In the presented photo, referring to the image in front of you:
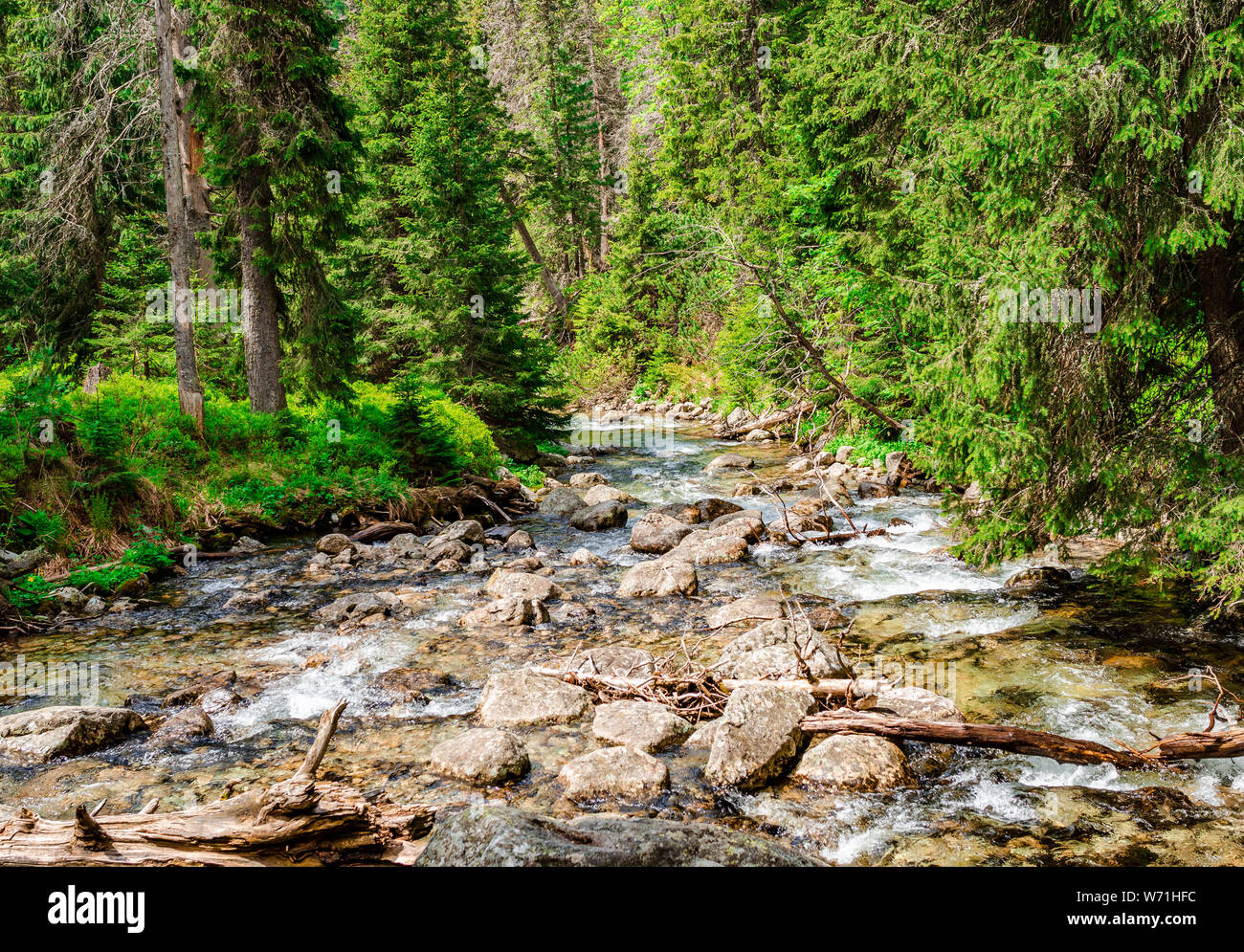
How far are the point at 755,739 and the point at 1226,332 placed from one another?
17.9 ft

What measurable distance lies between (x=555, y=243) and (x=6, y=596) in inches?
1247

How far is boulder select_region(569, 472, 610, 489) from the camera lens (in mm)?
17058

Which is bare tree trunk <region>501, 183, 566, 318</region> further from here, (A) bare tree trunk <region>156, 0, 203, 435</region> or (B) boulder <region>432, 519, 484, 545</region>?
(B) boulder <region>432, 519, 484, 545</region>

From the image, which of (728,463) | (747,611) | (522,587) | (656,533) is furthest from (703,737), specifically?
(728,463)

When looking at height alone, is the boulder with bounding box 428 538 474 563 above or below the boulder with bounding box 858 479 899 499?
below

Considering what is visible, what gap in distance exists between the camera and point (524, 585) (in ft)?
31.0

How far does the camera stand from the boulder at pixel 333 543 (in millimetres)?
11617

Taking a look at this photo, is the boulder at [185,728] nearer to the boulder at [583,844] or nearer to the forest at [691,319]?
the forest at [691,319]

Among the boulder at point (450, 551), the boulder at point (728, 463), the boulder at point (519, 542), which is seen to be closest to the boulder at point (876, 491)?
the boulder at point (728, 463)

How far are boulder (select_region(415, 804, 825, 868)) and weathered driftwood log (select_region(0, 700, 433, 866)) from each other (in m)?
0.68

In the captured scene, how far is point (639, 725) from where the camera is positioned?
5.92 metres

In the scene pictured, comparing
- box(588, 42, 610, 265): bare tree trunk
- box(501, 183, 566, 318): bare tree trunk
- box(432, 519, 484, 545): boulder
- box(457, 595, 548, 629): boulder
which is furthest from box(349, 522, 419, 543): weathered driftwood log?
box(588, 42, 610, 265): bare tree trunk
